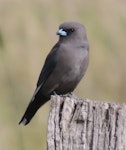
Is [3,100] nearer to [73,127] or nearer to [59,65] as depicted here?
[59,65]

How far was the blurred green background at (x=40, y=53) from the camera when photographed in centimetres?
912

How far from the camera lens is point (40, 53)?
409 inches

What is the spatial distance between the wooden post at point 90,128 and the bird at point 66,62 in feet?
10.3

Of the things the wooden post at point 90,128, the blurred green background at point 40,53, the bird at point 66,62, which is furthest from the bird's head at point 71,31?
the wooden post at point 90,128

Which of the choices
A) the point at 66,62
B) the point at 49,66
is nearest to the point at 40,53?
the point at 49,66

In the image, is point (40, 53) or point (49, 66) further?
point (40, 53)

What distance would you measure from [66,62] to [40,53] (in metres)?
3.05

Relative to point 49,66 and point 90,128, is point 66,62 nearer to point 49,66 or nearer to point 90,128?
point 49,66

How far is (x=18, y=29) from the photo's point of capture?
10602mm

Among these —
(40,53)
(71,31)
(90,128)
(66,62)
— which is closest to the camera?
(90,128)

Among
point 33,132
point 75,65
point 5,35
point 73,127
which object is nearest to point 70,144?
point 73,127

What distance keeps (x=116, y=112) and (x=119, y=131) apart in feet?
0.32

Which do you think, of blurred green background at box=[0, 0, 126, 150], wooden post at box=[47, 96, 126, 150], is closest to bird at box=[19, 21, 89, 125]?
blurred green background at box=[0, 0, 126, 150]

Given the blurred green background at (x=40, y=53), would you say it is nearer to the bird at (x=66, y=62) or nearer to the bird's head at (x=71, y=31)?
the bird at (x=66, y=62)
